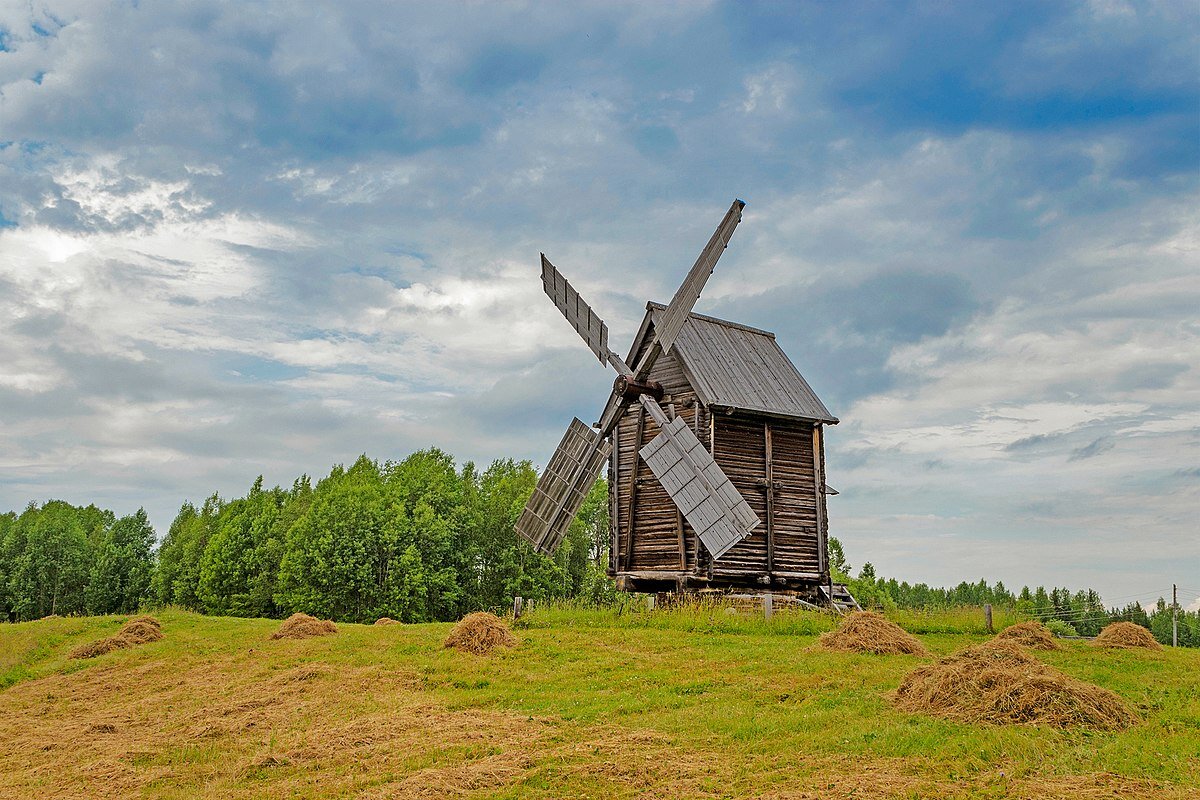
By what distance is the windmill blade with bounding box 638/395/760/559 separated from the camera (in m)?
24.1

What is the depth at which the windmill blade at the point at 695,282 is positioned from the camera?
26.9 m

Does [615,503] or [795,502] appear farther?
[615,503]

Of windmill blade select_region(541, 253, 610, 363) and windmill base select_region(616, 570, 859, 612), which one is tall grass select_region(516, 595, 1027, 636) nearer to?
windmill base select_region(616, 570, 859, 612)

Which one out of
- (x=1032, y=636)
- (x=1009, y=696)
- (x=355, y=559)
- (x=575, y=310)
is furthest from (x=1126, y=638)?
(x=355, y=559)

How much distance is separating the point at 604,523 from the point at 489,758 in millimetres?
50344

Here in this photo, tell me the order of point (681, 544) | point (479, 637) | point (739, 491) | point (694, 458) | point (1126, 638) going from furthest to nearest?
point (681, 544), point (739, 491), point (694, 458), point (1126, 638), point (479, 637)

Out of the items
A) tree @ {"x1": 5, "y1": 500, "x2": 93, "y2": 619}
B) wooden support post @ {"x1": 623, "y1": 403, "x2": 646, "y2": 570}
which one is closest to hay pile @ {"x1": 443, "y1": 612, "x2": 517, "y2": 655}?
wooden support post @ {"x1": 623, "y1": 403, "x2": 646, "y2": 570}

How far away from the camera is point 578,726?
505 inches

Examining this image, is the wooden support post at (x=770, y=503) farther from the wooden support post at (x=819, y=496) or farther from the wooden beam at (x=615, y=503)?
the wooden beam at (x=615, y=503)

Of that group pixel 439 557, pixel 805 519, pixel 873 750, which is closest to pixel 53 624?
pixel 439 557

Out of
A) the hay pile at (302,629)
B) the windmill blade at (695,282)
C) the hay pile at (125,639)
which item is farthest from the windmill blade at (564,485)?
the hay pile at (125,639)

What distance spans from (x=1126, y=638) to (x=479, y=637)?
1633 cm

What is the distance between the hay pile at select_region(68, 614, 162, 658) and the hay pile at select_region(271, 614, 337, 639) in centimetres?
491

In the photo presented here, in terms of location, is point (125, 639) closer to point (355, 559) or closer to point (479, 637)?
point (479, 637)
